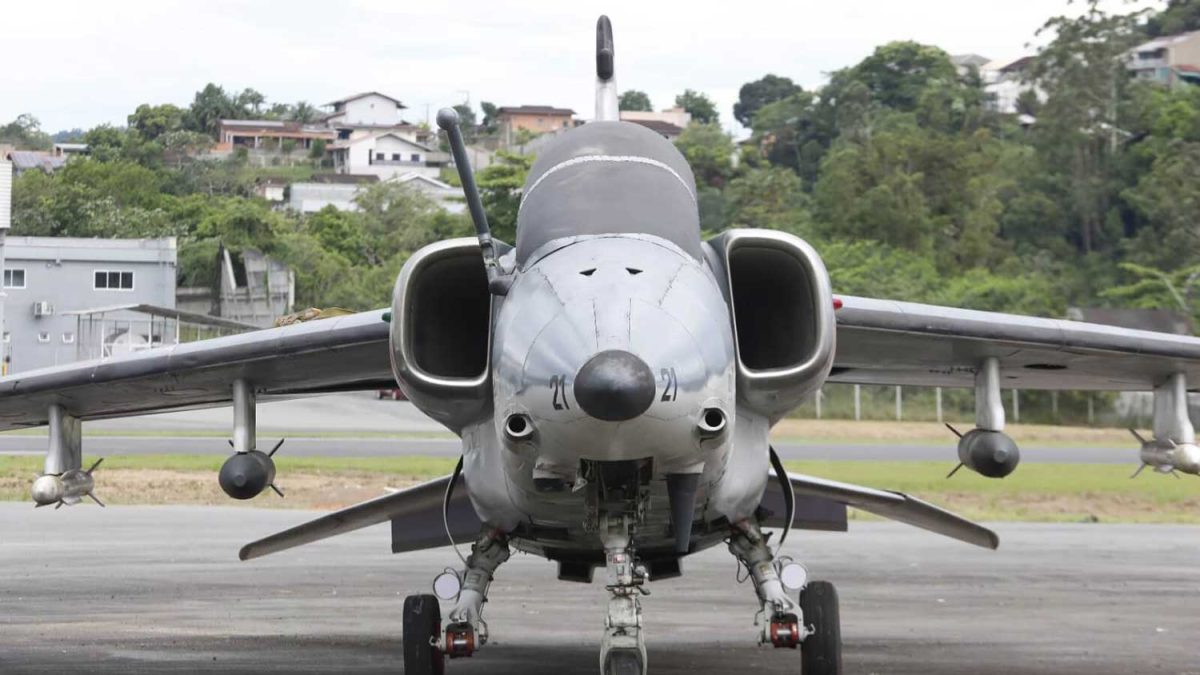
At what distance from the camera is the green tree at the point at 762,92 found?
558 feet

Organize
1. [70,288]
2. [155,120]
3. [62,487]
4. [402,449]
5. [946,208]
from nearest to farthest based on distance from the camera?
[62,487] → [402,449] → [70,288] → [946,208] → [155,120]

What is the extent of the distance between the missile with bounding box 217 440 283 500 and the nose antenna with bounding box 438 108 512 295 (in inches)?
108

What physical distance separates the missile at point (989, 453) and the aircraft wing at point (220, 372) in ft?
12.1

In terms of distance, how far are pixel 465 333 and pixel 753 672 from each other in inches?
143

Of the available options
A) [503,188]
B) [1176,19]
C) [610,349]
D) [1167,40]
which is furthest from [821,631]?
[1176,19]

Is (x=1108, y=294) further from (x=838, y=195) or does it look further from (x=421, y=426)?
(x=421, y=426)

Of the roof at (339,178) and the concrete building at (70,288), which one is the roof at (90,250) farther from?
the roof at (339,178)

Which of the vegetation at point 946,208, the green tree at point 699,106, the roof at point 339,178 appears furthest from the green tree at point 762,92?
the vegetation at point 946,208

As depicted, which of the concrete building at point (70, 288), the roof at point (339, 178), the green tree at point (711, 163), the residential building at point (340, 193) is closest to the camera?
the concrete building at point (70, 288)

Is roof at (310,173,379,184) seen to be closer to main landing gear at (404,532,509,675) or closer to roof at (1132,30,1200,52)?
roof at (1132,30,1200,52)

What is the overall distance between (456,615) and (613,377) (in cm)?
242

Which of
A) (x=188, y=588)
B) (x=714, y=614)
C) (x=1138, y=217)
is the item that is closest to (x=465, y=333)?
(x=714, y=614)

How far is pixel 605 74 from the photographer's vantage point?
1032 centimetres

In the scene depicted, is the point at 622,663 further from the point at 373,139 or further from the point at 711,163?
the point at 373,139
